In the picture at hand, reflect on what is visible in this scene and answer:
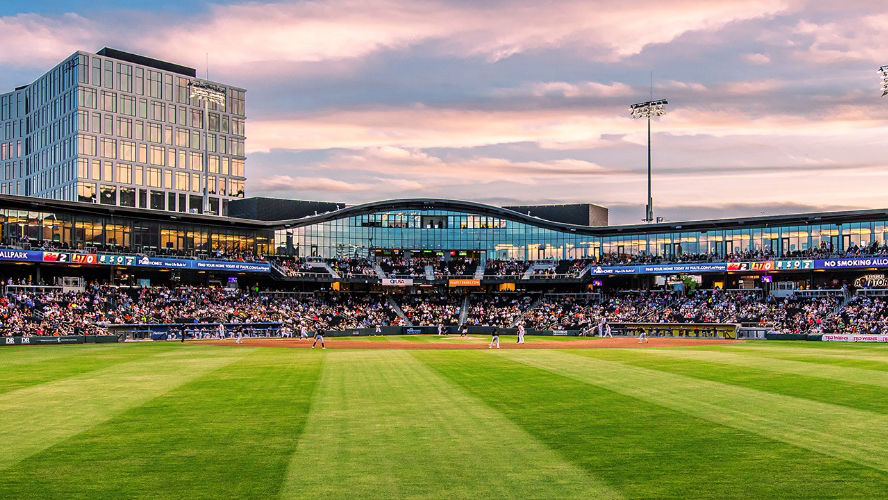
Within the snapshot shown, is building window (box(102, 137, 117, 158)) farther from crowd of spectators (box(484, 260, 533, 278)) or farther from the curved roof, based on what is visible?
crowd of spectators (box(484, 260, 533, 278))

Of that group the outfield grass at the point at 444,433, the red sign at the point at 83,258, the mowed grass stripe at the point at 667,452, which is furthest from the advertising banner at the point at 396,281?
the mowed grass stripe at the point at 667,452

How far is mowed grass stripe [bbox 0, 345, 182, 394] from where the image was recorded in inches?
1101

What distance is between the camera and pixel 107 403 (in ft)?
71.4

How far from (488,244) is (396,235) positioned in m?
12.2

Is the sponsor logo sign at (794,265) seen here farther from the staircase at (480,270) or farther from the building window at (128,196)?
the building window at (128,196)

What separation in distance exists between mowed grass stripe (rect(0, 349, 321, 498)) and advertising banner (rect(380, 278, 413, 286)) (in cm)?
6899

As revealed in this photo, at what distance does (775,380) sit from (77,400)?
75.6 feet

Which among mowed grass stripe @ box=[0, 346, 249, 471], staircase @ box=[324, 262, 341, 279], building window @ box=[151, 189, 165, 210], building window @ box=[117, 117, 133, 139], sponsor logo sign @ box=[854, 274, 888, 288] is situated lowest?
mowed grass stripe @ box=[0, 346, 249, 471]

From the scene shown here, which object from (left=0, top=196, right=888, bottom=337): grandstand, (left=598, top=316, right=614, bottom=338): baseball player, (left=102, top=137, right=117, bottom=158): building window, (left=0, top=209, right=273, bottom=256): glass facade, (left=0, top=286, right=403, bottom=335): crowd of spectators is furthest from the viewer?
(left=102, top=137, right=117, bottom=158): building window

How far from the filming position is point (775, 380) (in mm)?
27391

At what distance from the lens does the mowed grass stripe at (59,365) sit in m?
28.0

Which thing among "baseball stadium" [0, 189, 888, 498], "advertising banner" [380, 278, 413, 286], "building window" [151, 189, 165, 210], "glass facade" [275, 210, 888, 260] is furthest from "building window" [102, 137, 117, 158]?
"advertising banner" [380, 278, 413, 286]

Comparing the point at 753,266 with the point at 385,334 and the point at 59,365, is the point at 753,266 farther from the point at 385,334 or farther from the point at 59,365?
the point at 59,365

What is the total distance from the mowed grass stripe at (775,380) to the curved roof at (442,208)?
57.6 meters
